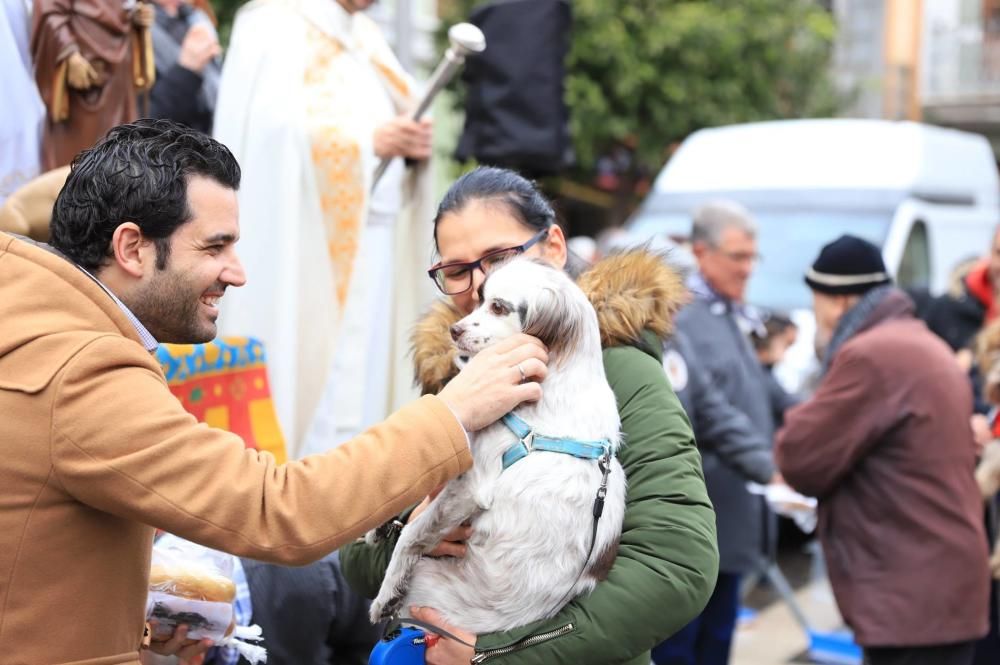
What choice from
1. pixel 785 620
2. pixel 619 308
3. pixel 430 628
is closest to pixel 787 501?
pixel 785 620

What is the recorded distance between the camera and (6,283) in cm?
203

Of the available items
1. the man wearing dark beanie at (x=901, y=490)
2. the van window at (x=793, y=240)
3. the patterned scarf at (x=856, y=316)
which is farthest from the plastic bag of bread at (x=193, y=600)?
the van window at (x=793, y=240)

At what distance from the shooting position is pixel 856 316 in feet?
15.1

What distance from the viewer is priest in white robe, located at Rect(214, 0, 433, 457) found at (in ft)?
14.9

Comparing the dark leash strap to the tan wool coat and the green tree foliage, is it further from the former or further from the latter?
the green tree foliage

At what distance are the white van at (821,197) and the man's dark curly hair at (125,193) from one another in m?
7.24

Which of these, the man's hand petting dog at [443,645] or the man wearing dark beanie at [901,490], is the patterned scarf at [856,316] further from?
the man's hand petting dog at [443,645]

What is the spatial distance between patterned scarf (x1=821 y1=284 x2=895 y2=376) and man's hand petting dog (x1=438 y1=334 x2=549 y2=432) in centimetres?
260

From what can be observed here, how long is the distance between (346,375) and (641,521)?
8.27ft

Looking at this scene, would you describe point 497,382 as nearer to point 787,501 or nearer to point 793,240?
point 787,501

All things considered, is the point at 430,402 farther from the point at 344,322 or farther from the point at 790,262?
the point at 790,262

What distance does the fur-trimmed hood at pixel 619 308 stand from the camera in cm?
256

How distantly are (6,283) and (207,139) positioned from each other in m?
0.47

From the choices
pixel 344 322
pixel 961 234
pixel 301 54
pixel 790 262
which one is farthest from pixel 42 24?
pixel 961 234
